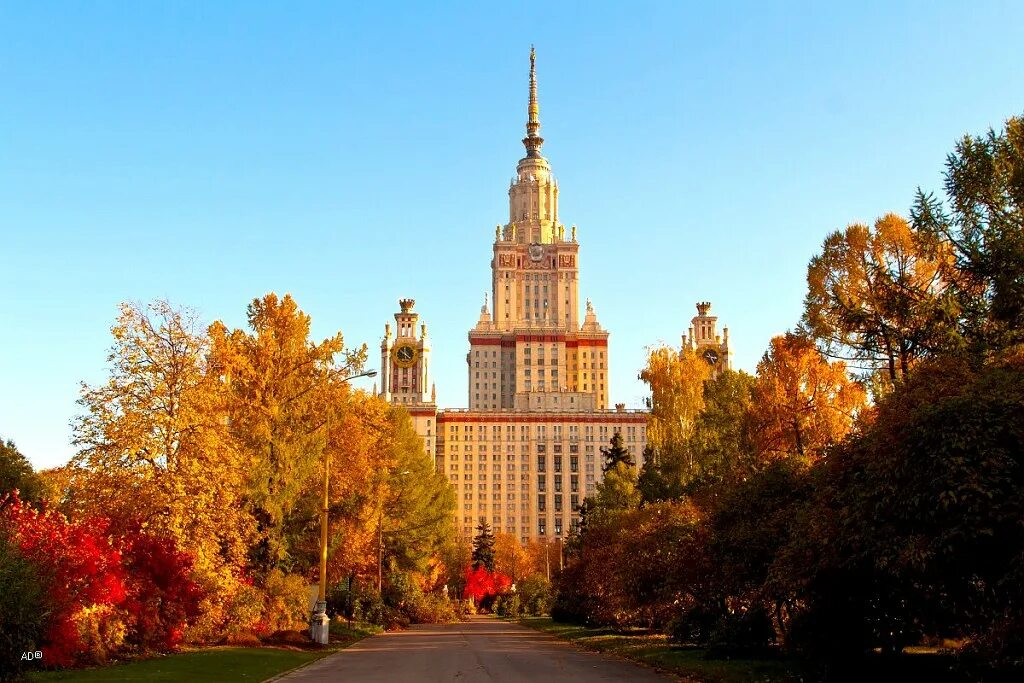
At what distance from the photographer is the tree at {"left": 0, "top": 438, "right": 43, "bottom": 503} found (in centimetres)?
4175

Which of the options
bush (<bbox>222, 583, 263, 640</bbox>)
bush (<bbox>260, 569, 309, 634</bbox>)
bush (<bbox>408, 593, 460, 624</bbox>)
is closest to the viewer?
bush (<bbox>222, 583, 263, 640</bbox>)

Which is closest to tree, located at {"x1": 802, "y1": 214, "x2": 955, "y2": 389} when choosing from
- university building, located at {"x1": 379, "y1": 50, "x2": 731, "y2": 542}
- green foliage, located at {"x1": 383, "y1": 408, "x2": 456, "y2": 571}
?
green foliage, located at {"x1": 383, "y1": 408, "x2": 456, "y2": 571}

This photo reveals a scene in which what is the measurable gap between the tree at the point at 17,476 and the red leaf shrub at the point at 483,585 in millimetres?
65963

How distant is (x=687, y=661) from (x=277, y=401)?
19721mm

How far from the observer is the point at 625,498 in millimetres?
Result: 54219

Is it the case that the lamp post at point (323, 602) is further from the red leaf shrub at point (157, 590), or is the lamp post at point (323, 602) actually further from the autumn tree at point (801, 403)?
the autumn tree at point (801, 403)

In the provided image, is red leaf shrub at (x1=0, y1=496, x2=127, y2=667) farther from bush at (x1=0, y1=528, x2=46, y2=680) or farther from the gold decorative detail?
the gold decorative detail

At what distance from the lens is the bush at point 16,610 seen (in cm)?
1808

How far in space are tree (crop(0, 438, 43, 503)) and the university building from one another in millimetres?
124585

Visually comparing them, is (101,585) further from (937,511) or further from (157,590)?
(937,511)

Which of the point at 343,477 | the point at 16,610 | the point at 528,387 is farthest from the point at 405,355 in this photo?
the point at 16,610

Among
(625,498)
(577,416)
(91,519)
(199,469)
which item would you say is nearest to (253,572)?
(199,469)

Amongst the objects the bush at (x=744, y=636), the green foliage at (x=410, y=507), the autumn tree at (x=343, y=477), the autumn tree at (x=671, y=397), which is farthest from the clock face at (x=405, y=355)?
the bush at (x=744, y=636)

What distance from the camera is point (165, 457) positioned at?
30609mm
